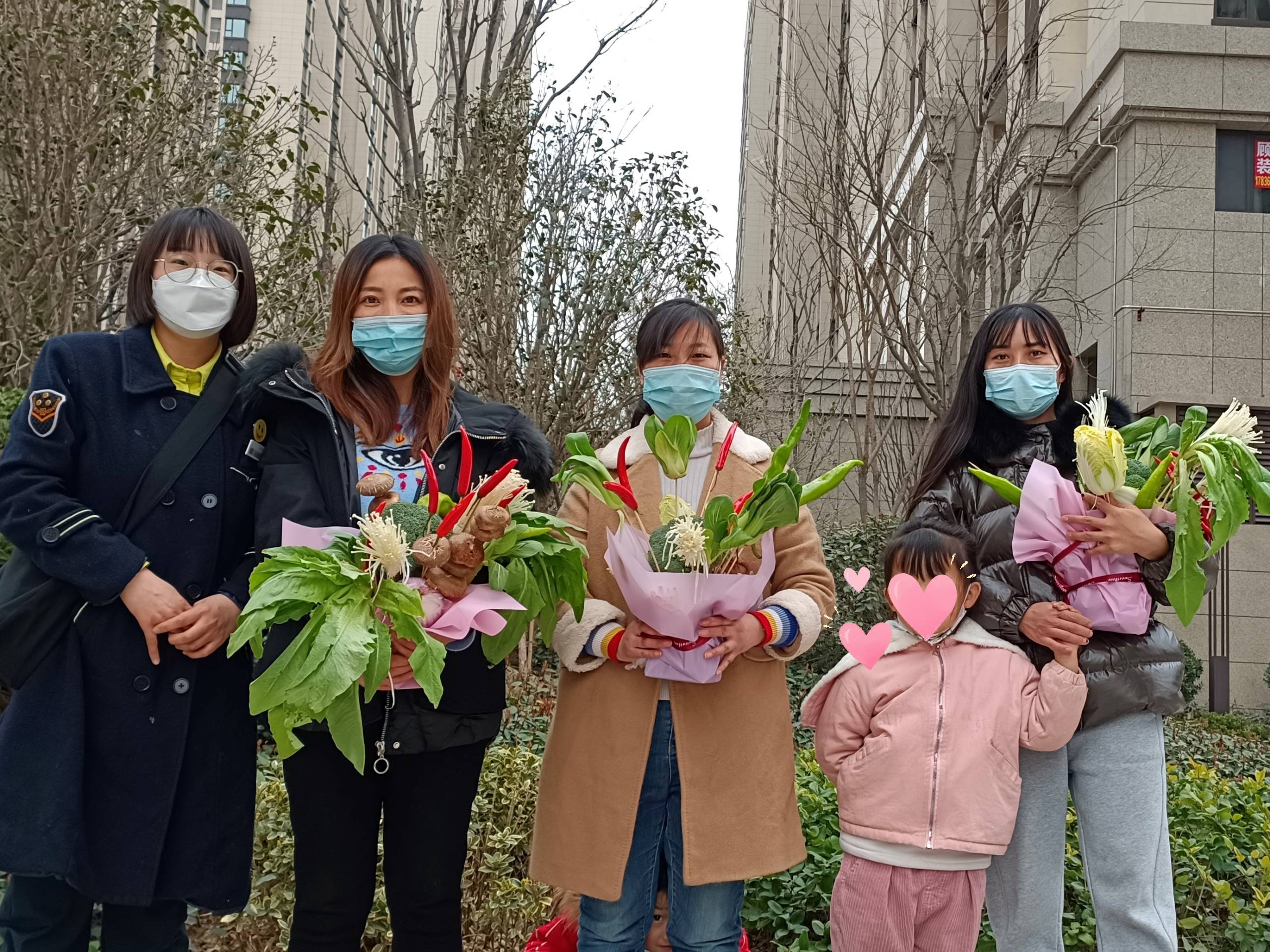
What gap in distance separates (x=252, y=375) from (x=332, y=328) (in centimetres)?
24

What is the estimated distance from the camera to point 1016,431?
124 inches

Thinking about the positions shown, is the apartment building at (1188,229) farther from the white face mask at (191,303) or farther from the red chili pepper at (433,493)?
the red chili pepper at (433,493)

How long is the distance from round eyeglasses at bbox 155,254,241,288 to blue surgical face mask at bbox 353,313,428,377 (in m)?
0.39

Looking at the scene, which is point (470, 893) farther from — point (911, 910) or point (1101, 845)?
point (1101, 845)

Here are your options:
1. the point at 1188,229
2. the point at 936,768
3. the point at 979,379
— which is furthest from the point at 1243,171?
the point at 936,768

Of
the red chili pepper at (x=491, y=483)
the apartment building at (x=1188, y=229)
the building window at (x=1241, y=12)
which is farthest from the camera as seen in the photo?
the building window at (x=1241, y=12)

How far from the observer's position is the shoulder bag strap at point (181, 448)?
8.90ft

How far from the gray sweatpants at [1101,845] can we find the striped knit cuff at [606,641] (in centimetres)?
110

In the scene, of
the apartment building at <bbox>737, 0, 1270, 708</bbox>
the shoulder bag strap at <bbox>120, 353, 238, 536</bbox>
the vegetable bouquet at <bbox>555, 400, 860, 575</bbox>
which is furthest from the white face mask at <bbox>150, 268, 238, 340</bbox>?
the apartment building at <bbox>737, 0, 1270, 708</bbox>

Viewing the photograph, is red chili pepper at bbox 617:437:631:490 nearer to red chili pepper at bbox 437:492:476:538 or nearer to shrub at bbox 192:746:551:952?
red chili pepper at bbox 437:492:476:538

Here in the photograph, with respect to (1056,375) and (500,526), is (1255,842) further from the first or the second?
(500,526)

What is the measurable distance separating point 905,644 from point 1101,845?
2.22ft

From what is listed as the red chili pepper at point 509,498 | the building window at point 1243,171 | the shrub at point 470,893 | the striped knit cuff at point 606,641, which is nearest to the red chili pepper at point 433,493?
the red chili pepper at point 509,498

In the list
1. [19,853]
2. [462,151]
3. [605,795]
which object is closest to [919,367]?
[462,151]
